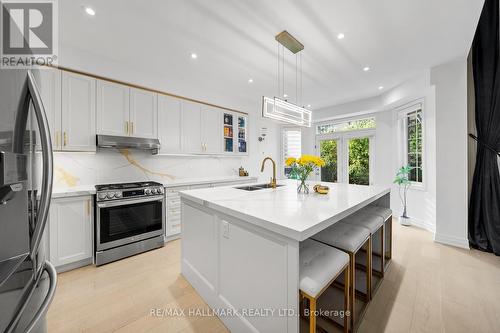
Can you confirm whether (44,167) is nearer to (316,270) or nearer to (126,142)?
(316,270)

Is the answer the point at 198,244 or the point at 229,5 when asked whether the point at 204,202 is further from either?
the point at 229,5

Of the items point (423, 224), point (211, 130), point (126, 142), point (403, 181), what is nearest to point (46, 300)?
point (126, 142)

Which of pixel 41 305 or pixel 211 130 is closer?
pixel 41 305

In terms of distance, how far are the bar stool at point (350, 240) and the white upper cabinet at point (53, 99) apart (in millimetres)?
3208

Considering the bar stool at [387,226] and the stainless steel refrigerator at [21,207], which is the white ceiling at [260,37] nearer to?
the stainless steel refrigerator at [21,207]

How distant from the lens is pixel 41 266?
0.75 metres

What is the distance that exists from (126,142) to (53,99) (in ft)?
2.92

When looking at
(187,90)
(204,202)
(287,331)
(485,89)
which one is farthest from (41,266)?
(485,89)

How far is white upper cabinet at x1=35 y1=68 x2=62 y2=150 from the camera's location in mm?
2359

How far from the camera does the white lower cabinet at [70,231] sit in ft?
7.20

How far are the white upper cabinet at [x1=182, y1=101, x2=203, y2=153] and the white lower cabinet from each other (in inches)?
67.9

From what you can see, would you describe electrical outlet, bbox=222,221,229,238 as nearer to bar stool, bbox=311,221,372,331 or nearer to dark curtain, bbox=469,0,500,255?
bar stool, bbox=311,221,372,331

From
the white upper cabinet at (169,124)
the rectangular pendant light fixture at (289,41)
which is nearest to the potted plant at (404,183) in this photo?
the rectangular pendant light fixture at (289,41)

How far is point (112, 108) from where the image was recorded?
9.33 ft
